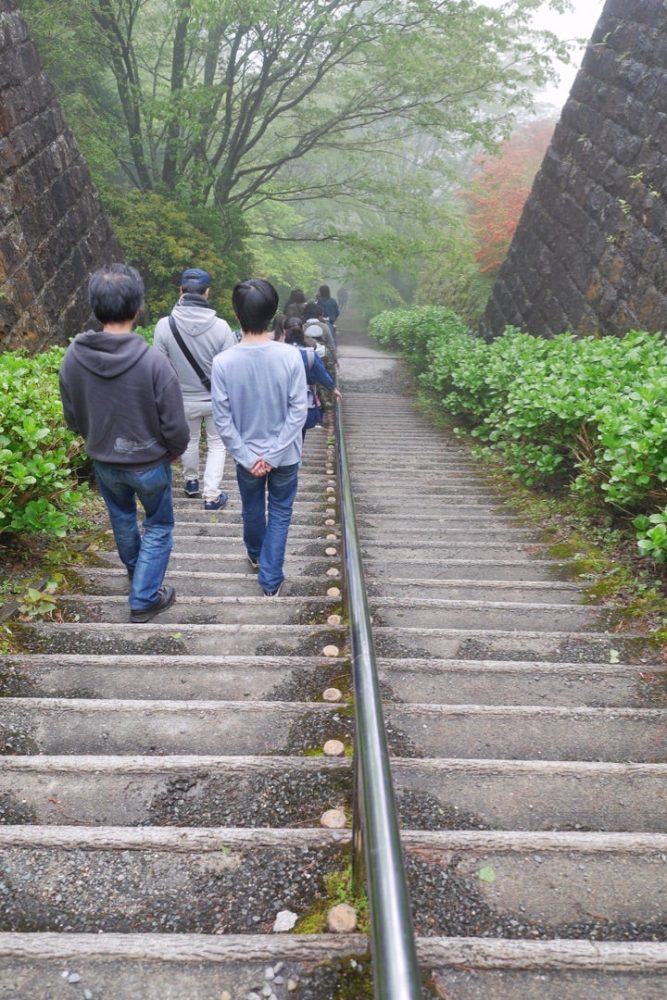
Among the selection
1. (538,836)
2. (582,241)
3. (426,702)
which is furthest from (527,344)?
(538,836)

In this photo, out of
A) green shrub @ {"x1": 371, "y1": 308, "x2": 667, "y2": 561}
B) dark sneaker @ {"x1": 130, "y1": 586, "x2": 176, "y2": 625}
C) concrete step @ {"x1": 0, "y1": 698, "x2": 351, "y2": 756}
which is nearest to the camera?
concrete step @ {"x1": 0, "y1": 698, "x2": 351, "y2": 756}

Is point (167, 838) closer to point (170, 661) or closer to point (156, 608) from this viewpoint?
point (170, 661)

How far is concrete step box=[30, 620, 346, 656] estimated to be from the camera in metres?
2.90

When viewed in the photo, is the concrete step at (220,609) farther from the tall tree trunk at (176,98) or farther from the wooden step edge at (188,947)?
the tall tree trunk at (176,98)

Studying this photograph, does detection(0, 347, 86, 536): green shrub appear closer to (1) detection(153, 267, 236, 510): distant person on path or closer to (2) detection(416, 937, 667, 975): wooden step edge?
(1) detection(153, 267, 236, 510): distant person on path

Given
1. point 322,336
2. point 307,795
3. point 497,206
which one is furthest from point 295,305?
point 307,795

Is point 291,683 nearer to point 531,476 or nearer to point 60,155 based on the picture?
point 531,476

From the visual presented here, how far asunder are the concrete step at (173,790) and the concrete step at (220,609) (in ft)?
4.08

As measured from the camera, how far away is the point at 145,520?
3.12 meters

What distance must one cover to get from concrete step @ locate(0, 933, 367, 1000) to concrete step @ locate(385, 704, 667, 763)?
3.10 feet

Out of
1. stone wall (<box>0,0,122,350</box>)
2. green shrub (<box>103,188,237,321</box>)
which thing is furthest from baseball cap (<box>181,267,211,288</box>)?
green shrub (<box>103,188,237,321</box>)

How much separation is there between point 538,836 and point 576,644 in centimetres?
146

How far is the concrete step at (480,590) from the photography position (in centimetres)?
375

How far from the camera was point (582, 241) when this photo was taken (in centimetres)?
810
